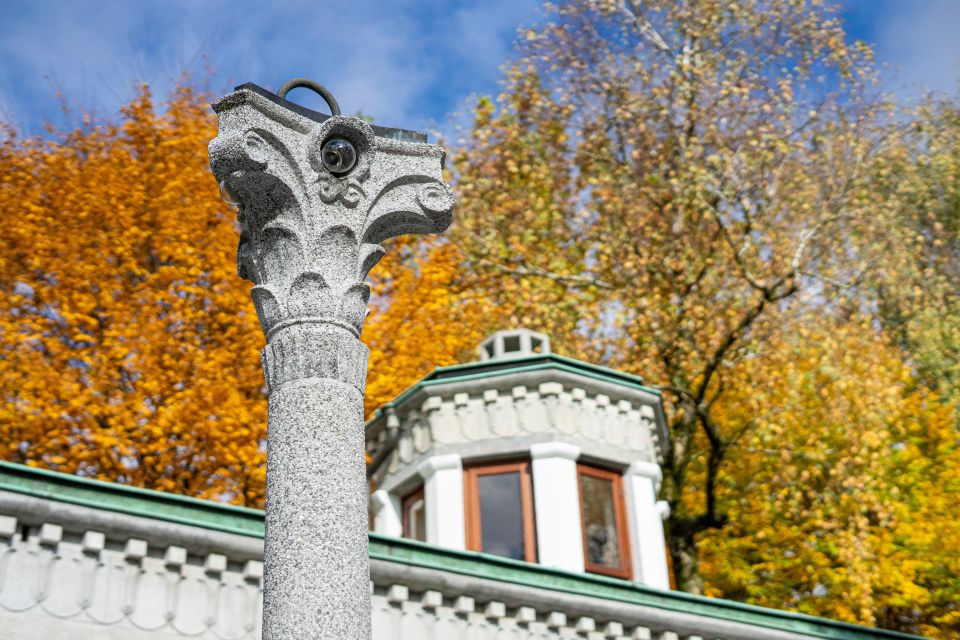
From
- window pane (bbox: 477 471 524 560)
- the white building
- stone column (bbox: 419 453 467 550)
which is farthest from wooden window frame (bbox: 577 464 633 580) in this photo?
stone column (bbox: 419 453 467 550)

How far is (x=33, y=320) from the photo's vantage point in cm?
2239

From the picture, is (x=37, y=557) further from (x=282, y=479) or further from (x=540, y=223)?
(x=540, y=223)

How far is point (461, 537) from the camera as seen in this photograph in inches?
653

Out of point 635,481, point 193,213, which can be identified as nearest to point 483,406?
point 635,481

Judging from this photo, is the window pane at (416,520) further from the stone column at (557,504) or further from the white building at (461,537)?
the stone column at (557,504)

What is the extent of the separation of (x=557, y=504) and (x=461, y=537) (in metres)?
1.48

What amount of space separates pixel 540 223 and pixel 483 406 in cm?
1350

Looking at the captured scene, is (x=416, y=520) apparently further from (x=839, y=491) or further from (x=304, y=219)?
(x=304, y=219)

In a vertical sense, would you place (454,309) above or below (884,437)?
above

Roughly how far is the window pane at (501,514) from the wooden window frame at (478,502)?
6cm

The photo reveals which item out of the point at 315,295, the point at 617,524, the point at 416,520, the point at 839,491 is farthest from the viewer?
the point at 839,491

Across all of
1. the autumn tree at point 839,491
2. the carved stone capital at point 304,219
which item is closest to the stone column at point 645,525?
the autumn tree at point 839,491

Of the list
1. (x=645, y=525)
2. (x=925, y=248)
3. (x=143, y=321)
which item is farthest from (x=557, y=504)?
(x=925, y=248)

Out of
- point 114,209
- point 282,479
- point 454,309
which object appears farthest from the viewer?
point 454,309
